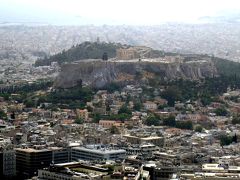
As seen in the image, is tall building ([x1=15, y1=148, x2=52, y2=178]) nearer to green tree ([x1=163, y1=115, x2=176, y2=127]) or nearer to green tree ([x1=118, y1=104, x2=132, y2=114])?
green tree ([x1=163, y1=115, x2=176, y2=127])

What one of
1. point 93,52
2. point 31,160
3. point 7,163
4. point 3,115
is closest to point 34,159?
point 31,160

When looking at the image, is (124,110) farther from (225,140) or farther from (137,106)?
(225,140)

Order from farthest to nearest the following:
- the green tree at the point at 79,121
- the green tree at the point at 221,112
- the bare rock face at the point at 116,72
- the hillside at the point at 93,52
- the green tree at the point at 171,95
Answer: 1. the hillside at the point at 93,52
2. the bare rock face at the point at 116,72
3. the green tree at the point at 171,95
4. the green tree at the point at 221,112
5. the green tree at the point at 79,121

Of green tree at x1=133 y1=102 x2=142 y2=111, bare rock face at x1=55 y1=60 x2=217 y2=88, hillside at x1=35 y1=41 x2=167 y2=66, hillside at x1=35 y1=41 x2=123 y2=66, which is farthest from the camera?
hillside at x1=35 y1=41 x2=123 y2=66

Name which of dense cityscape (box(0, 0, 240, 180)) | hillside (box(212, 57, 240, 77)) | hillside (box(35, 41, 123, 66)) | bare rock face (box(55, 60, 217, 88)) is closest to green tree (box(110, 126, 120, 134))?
dense cityscape (box(0, 0, 240, 180))

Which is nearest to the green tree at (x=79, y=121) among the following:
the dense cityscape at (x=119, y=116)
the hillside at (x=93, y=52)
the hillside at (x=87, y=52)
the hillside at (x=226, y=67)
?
the dense cityscape at (x=119, y=116)

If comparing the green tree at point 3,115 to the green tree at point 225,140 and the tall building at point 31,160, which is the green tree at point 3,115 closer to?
the green tree at point 225,140

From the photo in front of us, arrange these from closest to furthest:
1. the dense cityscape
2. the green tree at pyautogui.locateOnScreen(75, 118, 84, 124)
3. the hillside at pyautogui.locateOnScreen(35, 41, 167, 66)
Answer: the dense cityscape, the green tree at pyautogui.locateOnScreen(75, 118, 84, 124), the hillside at pyautogui.locateOnScreen(35, 41, 167, 66)

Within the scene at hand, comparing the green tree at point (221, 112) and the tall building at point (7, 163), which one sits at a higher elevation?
the tall building at point (7, 163)

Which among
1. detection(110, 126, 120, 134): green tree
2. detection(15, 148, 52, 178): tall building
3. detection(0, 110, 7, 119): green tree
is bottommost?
detection(0, 110, 7, 119): green tree
